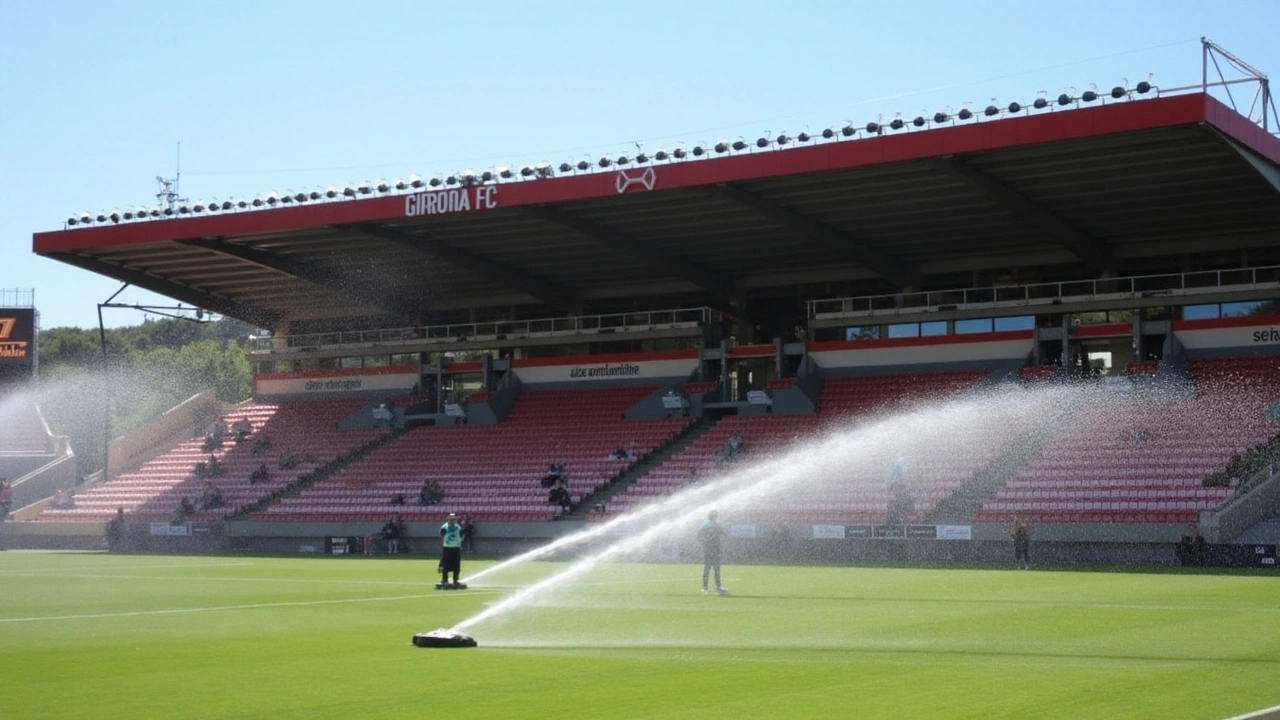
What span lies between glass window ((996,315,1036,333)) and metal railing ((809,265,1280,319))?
716 millimetres

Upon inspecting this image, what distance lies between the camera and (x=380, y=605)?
2661cm

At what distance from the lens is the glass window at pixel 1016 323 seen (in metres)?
54.5

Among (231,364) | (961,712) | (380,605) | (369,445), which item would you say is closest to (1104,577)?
(380,605)

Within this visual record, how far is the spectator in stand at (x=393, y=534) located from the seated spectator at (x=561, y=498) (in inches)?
227

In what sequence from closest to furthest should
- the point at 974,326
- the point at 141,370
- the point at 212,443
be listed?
1. the point at 974,326
2. the point at 212,443
3. the point at 141,370

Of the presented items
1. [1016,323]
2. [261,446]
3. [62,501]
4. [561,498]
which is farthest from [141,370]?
[1016,323]

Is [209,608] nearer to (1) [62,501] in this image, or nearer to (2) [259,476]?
(2) [259,476]

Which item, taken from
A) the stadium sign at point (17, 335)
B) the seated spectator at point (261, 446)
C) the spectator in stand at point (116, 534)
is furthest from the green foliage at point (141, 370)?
the spectator in stand at point (116, 534)

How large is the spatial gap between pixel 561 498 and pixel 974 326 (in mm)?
16908

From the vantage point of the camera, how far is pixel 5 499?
Answer: 64.2 meters

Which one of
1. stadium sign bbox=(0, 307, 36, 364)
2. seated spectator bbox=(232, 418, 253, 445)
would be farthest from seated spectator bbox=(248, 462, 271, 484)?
stadium sign bbox=(0, 307, 36, 364)

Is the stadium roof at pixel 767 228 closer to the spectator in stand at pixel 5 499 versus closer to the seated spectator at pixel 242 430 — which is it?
the seated spectator at pixel 242 430

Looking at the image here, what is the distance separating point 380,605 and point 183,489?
4032 cm

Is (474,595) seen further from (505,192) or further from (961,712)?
(505,192)
